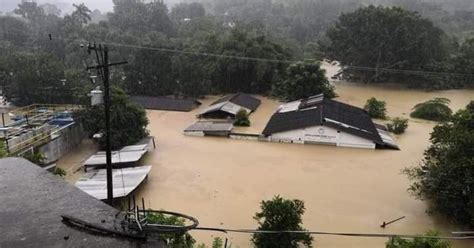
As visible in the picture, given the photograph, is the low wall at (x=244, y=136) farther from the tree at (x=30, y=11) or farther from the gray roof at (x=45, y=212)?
the tree at (x=30, y=11)

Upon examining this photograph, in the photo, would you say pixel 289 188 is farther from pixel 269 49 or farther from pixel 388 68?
pixel 388 68

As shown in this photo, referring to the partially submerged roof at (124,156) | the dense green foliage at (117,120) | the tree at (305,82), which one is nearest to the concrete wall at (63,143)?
the dense green foliage at (117,120)

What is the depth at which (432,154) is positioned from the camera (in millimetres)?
16547

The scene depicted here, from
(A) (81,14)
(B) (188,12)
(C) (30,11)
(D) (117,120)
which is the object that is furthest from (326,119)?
(B) (188,12)

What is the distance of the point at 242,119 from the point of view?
28938mm

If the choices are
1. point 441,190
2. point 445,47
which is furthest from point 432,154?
point 445,47

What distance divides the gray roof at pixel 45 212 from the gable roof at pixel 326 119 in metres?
20.2

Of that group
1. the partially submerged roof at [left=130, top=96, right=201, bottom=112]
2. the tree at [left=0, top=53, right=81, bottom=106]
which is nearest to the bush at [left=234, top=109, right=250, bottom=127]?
the partially submerged roof at [left=130, top=96, right=201, bottom=112]

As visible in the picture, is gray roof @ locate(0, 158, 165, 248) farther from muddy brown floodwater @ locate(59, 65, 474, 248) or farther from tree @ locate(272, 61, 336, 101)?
tree @ locate(272, 61, 336, 101)

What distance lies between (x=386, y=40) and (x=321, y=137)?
18984mm

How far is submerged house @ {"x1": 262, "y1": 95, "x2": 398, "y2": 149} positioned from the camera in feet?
78.3

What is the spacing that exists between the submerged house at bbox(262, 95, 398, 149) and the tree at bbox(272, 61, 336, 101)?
23.1 feet

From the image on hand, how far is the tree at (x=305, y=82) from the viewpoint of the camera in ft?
110

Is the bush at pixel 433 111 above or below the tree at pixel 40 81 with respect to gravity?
below
